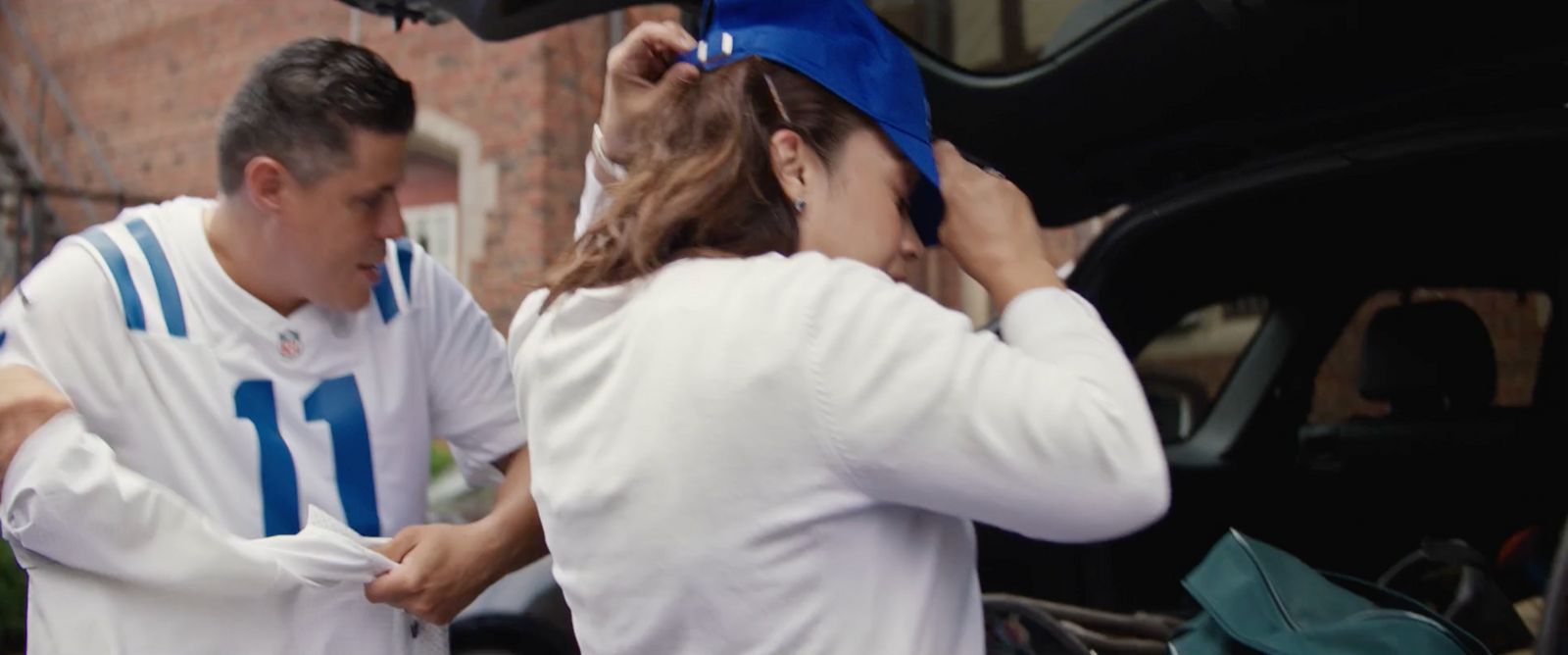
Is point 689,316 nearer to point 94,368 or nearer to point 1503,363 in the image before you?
point 94,368

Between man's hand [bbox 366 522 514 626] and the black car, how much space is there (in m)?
0.70

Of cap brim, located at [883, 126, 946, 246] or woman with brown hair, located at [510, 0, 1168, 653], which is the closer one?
woman with brown hair, located at [510, 0, 1168, 653]

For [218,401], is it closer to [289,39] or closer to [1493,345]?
[1493,345]

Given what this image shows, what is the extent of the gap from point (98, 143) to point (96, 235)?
424 inches

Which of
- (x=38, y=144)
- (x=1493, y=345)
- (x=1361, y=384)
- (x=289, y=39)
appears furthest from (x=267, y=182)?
(x=38, y=144)

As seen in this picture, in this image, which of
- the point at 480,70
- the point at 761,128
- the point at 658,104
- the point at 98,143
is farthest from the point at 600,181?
the point at 98,143

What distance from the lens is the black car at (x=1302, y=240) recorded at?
1786 mm

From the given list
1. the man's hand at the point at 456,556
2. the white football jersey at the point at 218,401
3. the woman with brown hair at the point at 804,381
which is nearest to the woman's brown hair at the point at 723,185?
the woman with brown hair at the point at 804,381

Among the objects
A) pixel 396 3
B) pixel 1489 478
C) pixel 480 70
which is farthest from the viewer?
pixel 480 70

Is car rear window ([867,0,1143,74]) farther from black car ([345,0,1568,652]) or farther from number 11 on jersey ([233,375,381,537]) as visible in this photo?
number 11 on jersey ([233,375,381,537])

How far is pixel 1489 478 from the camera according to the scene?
2.98 metres

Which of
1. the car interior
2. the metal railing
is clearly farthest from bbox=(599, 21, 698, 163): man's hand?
the metal railing

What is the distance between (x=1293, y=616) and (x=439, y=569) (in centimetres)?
108

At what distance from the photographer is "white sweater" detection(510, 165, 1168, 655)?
100 cm
